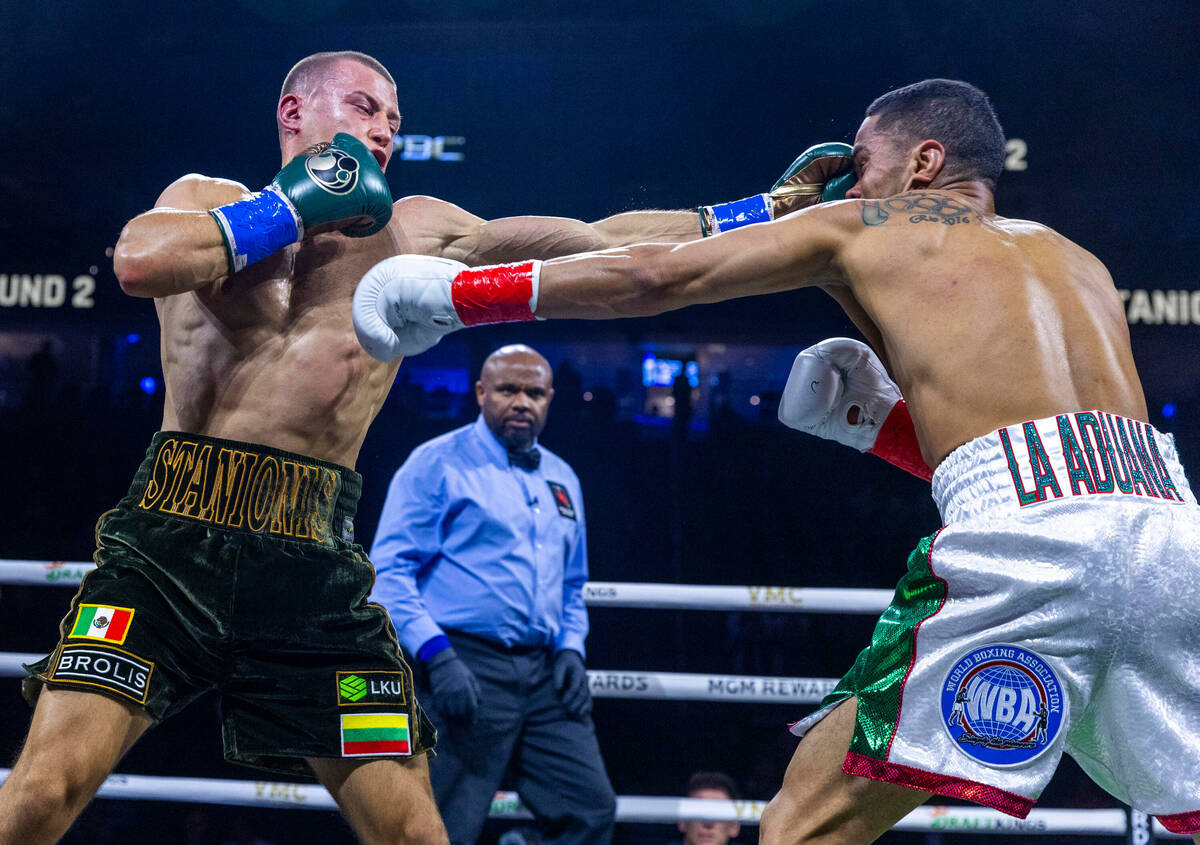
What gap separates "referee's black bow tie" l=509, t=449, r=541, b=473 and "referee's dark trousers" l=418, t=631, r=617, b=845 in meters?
0.60

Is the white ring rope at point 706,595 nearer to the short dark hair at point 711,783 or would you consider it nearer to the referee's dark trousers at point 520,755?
the referee's dark trousers at point 520,755

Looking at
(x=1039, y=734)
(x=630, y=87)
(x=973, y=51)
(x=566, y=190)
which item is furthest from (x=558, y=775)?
(x=973, y=51)

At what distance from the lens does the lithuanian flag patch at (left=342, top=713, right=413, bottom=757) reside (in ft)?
6.15

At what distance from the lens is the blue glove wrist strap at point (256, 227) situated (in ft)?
6.41

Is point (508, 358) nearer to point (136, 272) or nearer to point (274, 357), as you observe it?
point (274, 357)

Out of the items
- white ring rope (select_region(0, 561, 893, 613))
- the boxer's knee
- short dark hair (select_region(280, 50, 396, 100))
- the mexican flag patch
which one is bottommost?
the boxer's knee

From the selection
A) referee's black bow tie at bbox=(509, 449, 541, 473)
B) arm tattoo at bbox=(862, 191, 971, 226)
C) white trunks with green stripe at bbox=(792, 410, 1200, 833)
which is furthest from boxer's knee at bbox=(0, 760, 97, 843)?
referee's black bow tie at bbox=(509, 449, 541, 473)

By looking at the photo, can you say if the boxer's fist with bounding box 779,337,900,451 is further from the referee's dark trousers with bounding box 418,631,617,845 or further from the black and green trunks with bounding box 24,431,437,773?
the referee's dark trousers with bounding box 418,631,617,845

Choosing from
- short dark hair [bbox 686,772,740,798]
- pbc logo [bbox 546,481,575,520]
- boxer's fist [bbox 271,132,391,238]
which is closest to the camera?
boxer's fist [bbox 271,132,391,238]

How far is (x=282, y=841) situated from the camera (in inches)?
171

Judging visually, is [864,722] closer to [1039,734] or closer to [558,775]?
[1039,734]

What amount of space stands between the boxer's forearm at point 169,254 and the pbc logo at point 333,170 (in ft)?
0.76

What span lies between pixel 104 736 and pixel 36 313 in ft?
12.0

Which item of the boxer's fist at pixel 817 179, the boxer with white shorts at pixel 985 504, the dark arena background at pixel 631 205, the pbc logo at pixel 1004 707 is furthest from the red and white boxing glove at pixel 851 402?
the dark arena background at pixel 631 205
